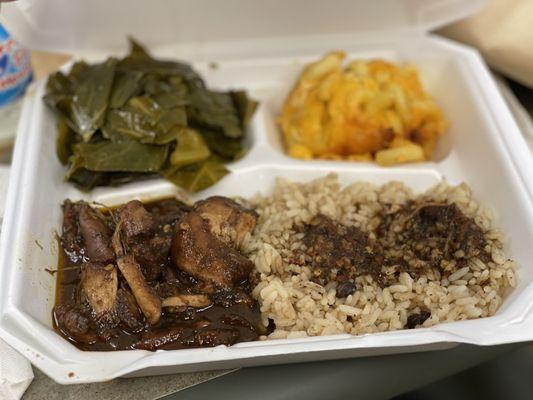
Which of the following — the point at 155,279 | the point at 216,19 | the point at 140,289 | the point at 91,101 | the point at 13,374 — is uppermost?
the point at 216,19

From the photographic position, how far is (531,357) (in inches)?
112

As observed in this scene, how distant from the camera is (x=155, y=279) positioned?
2.10 meters

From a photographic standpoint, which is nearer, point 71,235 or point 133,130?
point 71,235

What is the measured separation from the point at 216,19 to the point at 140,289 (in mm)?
1787

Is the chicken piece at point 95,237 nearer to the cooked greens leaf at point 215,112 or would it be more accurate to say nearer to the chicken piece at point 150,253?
the chicken piece at point 150,253

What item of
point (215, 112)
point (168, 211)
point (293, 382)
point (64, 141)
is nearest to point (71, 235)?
point (168, 211)

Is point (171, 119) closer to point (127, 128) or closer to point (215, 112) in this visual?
point (127, 128)

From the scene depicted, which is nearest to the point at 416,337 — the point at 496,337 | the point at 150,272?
the point at 496,337

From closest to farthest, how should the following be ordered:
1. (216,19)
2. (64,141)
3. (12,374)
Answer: (12,374) → (64,141) → (216,19)

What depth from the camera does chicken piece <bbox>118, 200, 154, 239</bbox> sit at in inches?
82.7

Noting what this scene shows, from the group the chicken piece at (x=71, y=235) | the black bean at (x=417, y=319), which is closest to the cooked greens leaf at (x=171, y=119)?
the chicken piece at (x=71, y=235)

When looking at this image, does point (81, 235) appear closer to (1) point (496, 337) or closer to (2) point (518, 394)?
(1) point (496, 337)

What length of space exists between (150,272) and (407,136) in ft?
4.89

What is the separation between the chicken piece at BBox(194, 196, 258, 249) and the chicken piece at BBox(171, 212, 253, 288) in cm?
4
